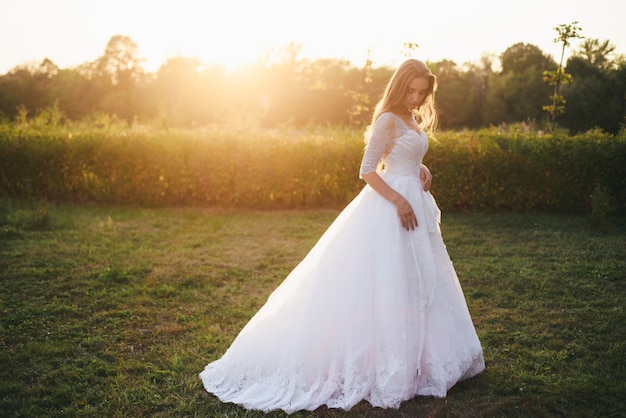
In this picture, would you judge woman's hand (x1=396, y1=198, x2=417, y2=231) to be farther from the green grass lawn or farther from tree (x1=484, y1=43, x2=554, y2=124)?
tree (x1=484, y1=43, x2=554, y2=124)

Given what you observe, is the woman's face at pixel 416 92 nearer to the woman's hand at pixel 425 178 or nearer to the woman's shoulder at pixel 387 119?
the woman's shoulder at pixel 387 119

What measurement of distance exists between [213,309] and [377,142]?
302 cm

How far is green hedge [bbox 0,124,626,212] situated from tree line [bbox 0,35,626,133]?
13.5m

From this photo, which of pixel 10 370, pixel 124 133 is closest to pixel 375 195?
pixel 10 370

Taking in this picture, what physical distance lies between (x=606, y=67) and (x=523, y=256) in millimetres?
25232

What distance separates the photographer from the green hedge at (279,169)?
34.1 feet

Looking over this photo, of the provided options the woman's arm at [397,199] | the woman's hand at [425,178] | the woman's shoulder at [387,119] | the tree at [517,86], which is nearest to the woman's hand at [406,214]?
the woman's arm at [397,199]

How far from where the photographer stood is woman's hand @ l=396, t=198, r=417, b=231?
3518 millimetres

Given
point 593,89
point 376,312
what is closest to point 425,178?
point 376,312

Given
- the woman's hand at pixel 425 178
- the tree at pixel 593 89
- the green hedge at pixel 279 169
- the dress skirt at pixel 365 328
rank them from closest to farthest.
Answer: the dress skirt at pixel 365 328
the woman's hand at pixel 425 178
the green hedge at pixel 279 169
the tree at pixel 593 89

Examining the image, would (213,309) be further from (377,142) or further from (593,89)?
(593,89)

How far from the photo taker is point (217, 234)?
903cm

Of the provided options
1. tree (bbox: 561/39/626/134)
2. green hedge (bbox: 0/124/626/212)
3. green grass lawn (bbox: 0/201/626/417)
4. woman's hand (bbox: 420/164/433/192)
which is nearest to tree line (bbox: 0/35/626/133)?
tree (bbox: 561/39/626/134)

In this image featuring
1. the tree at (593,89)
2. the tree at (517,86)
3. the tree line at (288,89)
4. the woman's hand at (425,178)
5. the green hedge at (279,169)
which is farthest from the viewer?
the tree at (517,86)
